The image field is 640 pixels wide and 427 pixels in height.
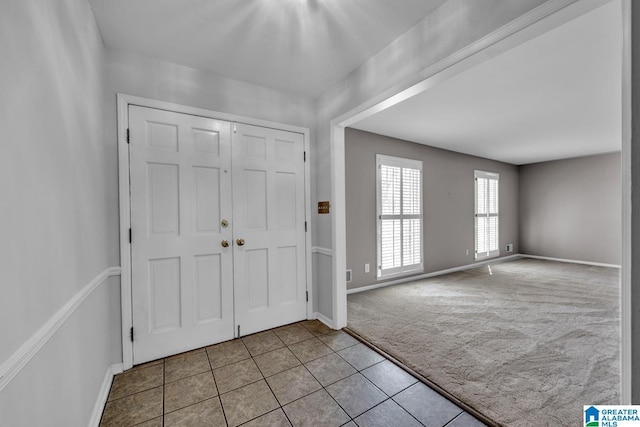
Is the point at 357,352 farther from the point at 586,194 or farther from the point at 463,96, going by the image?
the point at 586,194

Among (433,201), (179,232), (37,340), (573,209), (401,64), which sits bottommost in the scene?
(37,340)

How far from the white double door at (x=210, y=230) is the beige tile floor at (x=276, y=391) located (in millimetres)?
289

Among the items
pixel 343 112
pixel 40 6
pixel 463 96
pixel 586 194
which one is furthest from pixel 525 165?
pixel 40 6

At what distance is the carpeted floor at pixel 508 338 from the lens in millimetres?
1678

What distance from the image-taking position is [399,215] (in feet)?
14.3

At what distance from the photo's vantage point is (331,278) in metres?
2.72

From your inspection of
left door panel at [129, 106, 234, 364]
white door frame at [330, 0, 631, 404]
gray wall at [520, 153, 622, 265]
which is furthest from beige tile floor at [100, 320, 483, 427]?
gray wall at [520, 153, 622, 265]

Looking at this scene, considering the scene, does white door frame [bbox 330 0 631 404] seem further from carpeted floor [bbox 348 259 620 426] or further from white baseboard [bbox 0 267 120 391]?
white baseboard [bbox 0 267 120 391]

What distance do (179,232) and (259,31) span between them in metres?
1.69

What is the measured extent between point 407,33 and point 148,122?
82.9 inches

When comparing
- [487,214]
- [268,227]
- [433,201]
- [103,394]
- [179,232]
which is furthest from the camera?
[487,214]

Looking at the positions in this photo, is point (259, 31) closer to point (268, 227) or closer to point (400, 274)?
point (268, 227)

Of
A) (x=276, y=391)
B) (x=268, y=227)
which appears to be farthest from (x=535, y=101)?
(x=276, y=391)

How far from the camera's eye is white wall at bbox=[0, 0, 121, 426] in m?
0.78
